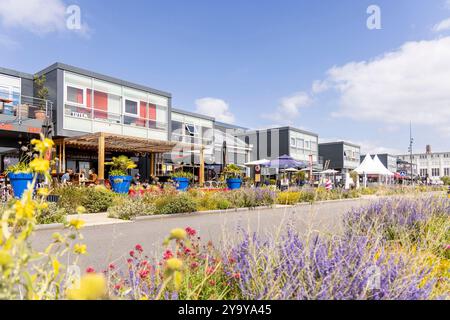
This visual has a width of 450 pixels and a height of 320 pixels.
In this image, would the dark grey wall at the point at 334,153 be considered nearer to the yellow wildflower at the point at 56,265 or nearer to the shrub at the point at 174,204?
the shrub at the point at 174,204

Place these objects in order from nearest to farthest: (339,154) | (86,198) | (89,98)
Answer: (86,198), (89,98), (339,154)

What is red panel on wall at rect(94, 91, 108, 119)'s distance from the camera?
1945cm

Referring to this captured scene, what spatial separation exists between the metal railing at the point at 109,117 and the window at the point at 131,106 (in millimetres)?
385

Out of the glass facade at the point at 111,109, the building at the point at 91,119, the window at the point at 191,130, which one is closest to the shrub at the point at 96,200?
the building at the point at 91,119

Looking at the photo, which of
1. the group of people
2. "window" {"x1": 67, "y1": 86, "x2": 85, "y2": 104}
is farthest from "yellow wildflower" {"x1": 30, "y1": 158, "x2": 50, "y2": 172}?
"window" {"x1": 67, "y1": 86, "x2": 85, "y2": 104}

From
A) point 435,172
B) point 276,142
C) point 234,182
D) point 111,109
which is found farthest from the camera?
point 435,172

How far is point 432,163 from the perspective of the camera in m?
94.9

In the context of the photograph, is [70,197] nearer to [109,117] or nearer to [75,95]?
[75,95]

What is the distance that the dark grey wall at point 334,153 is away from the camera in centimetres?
5434

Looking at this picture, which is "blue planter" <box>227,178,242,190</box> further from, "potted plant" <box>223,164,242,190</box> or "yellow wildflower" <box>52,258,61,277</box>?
"yellow wildflower" <box>52,258,61,277</box>

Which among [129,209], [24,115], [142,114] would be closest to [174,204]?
[129,209]

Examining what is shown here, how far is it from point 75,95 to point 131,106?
391cm
